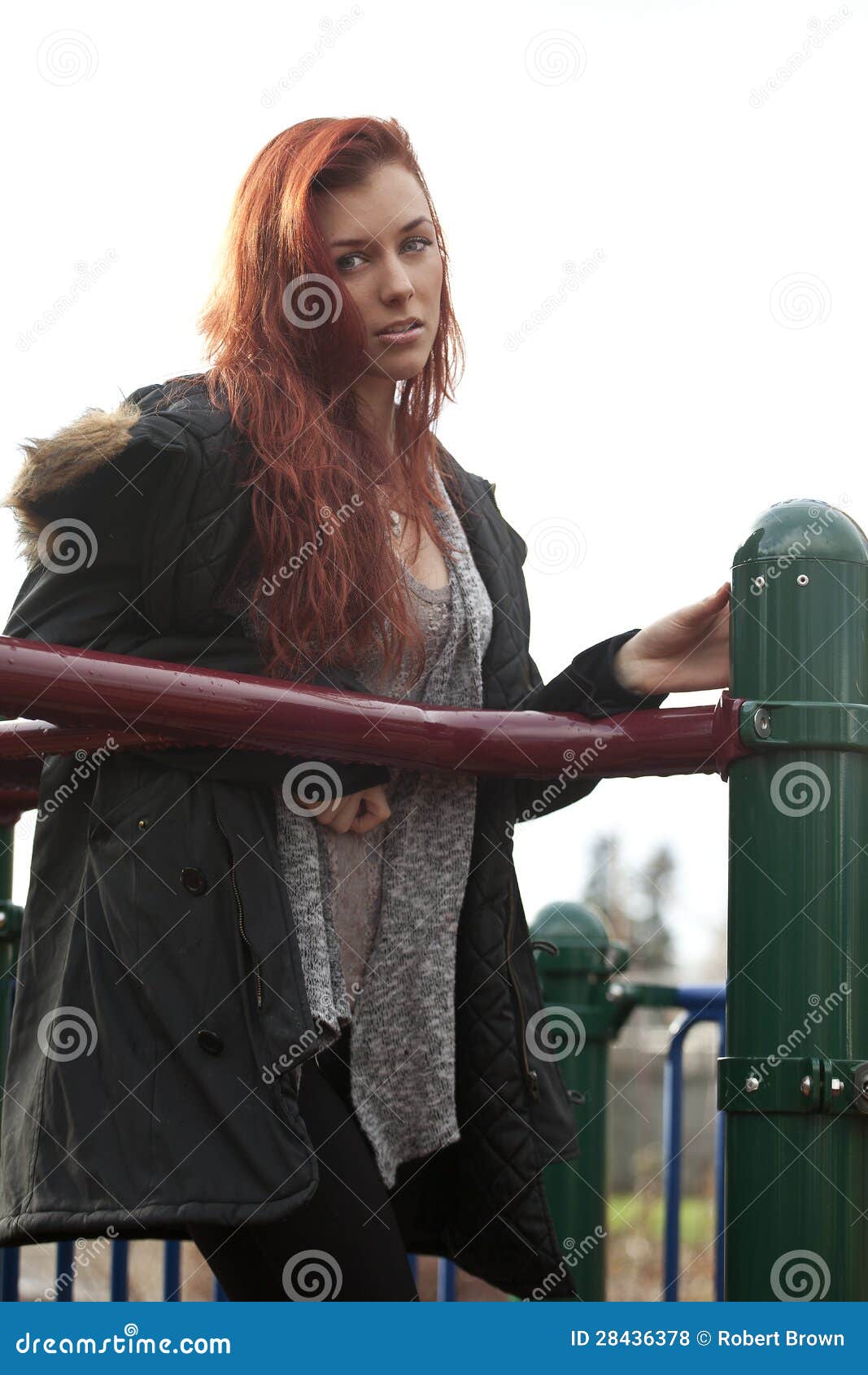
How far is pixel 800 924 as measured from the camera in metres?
1.54

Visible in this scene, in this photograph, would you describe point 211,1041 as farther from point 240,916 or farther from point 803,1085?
point 803,1085

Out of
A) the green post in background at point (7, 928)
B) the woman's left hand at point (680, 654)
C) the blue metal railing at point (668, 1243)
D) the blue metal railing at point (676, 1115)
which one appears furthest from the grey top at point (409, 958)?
the blue metal railing at point (676, 1115)

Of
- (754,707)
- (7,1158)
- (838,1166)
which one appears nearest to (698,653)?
(754,707)

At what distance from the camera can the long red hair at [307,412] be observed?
183 centimetres

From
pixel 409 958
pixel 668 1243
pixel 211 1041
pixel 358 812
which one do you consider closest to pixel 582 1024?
pixel 668 1243

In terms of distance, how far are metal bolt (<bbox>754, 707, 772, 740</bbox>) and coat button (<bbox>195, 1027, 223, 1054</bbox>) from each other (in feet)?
2.13

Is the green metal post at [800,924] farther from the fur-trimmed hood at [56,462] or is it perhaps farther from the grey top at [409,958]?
the fur-trimmed hood at [56,462]

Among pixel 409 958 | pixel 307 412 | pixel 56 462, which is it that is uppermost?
pixel 307 412

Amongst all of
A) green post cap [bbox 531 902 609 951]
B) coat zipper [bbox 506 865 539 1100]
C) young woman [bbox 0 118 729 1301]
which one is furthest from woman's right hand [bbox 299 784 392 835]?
green post cap [bbox 531 902 609 951]

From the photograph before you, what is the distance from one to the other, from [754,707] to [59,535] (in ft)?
2.55

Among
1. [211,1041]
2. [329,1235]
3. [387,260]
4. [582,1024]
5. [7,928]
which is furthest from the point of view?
[582,1024]

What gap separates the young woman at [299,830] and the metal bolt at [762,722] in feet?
0.56

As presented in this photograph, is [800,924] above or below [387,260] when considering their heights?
below

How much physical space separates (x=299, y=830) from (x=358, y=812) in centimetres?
11
